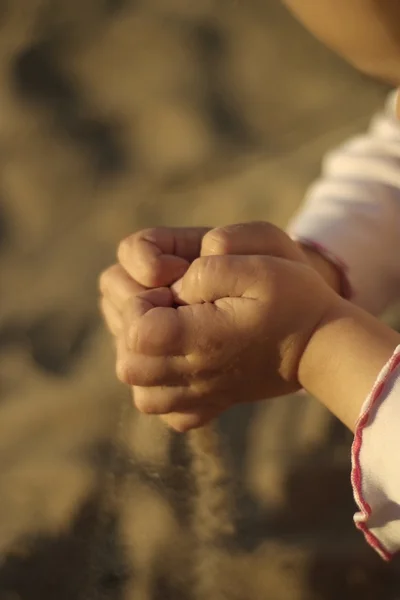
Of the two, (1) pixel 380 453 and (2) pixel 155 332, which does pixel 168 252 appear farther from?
(1) pixel 380 453

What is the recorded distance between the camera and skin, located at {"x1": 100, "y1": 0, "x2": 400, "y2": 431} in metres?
0.51

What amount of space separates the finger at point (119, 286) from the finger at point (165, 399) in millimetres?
74

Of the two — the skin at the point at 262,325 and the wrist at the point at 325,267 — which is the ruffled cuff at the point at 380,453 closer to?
the skin at the point at 262,325

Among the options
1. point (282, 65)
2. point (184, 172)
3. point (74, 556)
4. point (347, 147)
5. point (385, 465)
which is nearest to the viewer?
point (385, 465)

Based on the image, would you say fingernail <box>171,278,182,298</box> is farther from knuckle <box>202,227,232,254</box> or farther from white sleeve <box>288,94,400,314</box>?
white sleeve <box>288,94,400,314</box>

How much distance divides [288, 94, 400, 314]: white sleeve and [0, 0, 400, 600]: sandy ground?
4.9 inches

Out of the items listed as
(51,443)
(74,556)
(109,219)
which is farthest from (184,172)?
(74,556)

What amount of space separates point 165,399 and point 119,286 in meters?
0.10

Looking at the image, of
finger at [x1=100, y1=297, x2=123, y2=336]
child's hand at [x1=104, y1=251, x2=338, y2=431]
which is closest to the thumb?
child's hand at [x1=104, y1=251, x2=338, y2=431]

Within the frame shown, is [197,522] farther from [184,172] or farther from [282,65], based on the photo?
[282,65]

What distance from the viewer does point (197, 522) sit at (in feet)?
2.05

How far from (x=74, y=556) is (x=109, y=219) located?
0.44 m

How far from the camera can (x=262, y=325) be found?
0.52 metres

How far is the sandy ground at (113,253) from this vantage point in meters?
0.60
